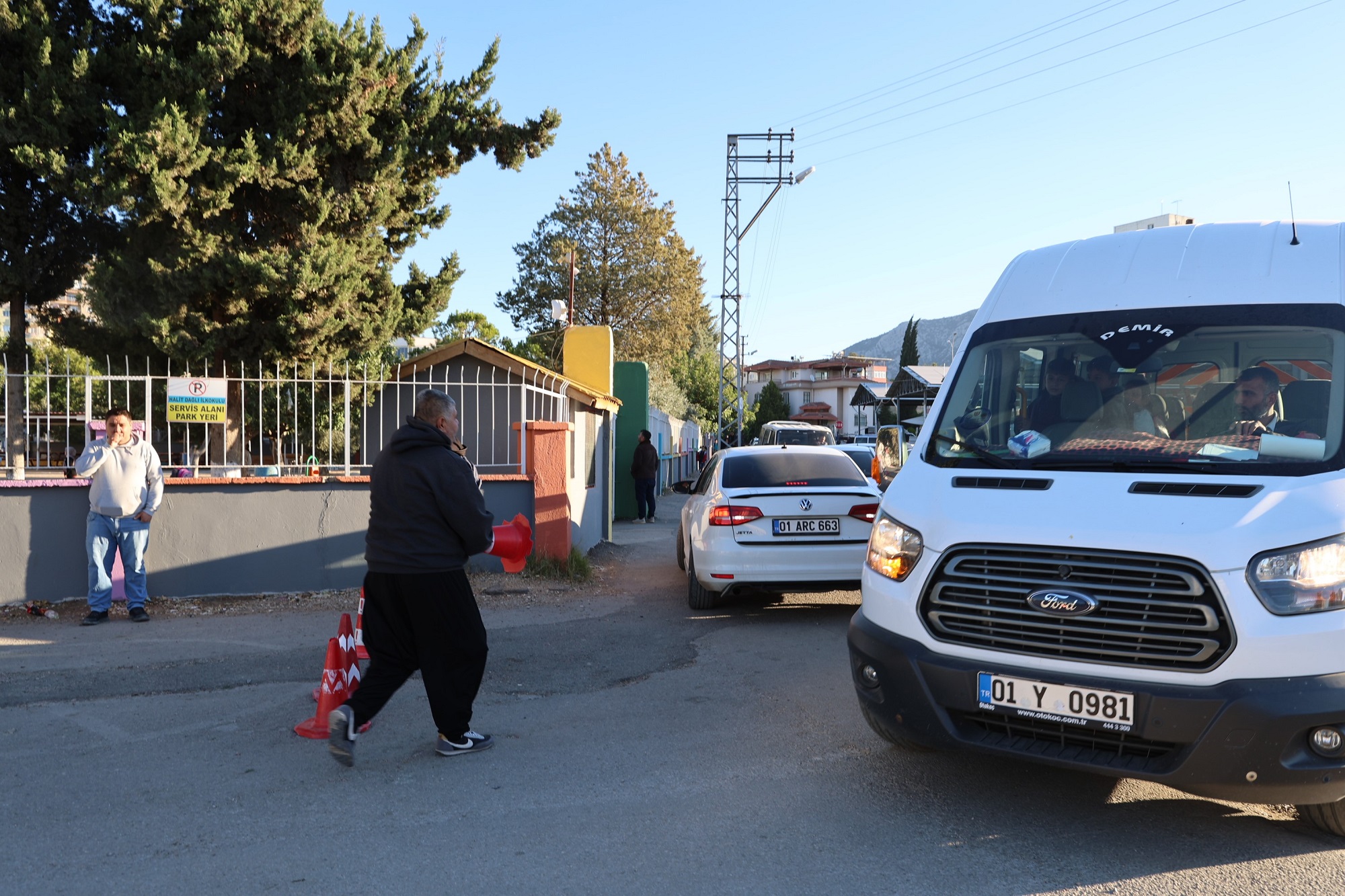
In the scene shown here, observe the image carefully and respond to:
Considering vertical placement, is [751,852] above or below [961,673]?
below

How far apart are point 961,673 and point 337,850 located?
2423mm

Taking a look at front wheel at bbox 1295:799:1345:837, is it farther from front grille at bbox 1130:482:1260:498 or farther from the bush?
the bush

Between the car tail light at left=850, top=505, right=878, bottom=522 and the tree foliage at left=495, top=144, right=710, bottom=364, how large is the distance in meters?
35.5

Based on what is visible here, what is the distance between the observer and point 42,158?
10102 mm

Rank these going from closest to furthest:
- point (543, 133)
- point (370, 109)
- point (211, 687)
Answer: point (211, 687), point (370, 109), point (543, 133)

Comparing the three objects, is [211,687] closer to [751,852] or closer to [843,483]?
[751,852]

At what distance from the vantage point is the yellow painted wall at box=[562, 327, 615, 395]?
18.1 metres

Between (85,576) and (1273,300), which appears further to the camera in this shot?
(85,576)

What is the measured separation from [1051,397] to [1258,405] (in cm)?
83

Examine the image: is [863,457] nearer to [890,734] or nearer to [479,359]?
[479,359]

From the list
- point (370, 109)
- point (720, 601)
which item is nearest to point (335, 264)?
point (370, 109)

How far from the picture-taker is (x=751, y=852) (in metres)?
3.70

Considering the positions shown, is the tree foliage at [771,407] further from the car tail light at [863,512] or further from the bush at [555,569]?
the car tail light at [863,512]

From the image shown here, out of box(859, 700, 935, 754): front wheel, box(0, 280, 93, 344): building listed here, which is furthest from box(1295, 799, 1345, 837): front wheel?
box(0, 280, 93, 344): building
